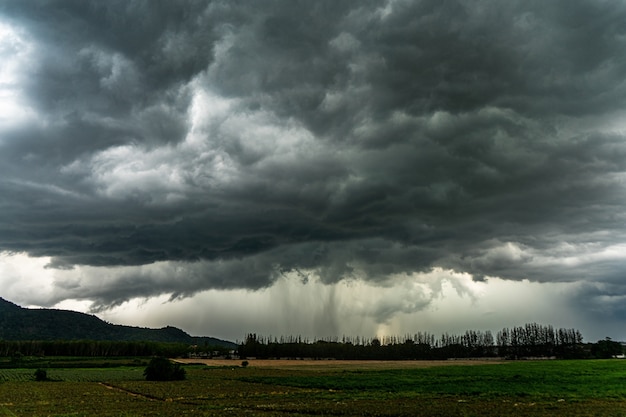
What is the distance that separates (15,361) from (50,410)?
159190mm

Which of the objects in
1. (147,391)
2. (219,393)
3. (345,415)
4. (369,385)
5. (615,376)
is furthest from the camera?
(615,376)

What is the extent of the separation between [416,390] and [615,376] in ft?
144

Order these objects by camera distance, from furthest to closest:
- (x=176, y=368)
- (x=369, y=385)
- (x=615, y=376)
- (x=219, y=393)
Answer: (x=176, y=368) < (x=615, y=376) < (x=369, y=385) < (x=219, y=393)

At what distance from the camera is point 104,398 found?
6800 cm

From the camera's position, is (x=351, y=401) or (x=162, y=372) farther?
(x=162, y=372)

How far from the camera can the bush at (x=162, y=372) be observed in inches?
4301

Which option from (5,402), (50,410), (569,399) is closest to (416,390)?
(569,399)

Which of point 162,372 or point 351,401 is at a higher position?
point 351,401

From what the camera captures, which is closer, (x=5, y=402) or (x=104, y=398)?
(x=5, y=402)

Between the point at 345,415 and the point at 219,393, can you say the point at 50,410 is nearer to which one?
the point at 219,393

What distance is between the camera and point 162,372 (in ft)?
359

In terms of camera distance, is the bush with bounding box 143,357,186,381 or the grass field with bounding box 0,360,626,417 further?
the bush with bounding box 143,357,186,381

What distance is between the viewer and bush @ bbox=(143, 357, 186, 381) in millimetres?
109250

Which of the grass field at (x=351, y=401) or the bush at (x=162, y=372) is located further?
the bush at (x=162, y=372)
